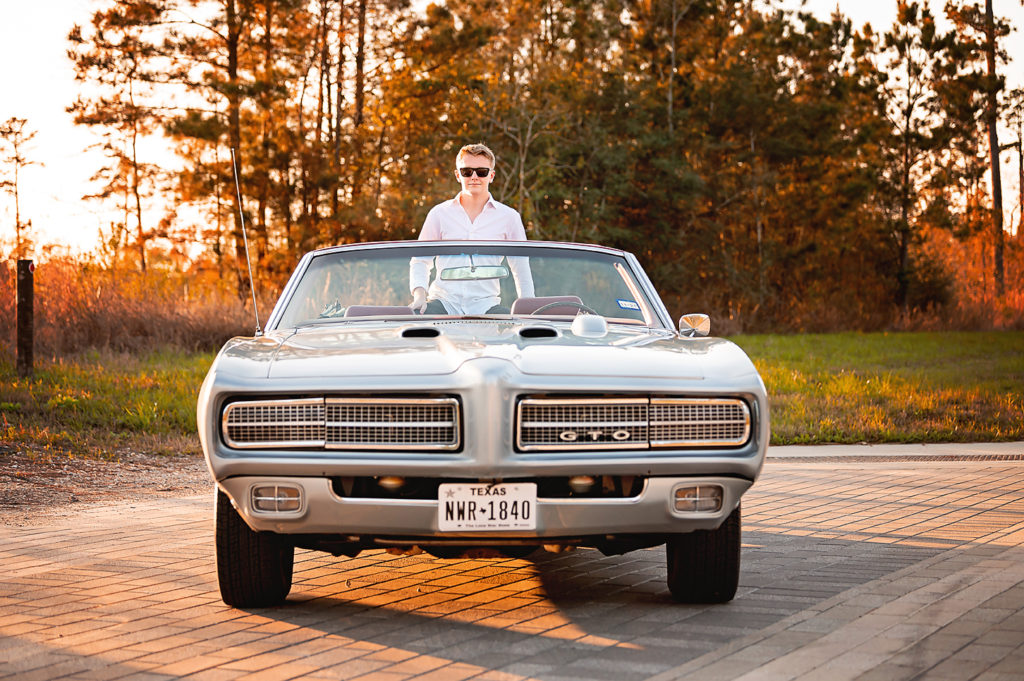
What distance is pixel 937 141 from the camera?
39062 millimetres

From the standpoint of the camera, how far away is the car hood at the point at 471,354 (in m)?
4.25

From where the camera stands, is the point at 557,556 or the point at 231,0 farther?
the point at 231,0

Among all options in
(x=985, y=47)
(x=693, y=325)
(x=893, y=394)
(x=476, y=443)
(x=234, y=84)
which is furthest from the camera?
(x=985, y=47)

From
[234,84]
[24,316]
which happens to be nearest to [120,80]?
[234,84]

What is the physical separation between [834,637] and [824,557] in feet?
5.78

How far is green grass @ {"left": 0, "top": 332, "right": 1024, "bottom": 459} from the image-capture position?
433 inches

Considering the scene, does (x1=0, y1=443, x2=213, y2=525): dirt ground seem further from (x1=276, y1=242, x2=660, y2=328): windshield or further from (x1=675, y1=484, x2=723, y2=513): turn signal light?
(x1=675, y1=484, x2=723, y2=513): turn signal light

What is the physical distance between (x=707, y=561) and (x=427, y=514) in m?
1.30

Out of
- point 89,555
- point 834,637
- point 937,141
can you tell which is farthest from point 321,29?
point 834,637

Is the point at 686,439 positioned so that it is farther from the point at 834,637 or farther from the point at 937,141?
the point at 937,141

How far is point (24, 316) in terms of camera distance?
518 inches

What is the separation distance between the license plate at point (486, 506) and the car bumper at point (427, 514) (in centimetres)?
2

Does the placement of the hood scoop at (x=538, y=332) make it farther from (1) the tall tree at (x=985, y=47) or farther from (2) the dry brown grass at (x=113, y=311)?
(1) the tall tree at (x=985, y=47)

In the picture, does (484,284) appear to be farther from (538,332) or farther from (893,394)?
(893,394)
